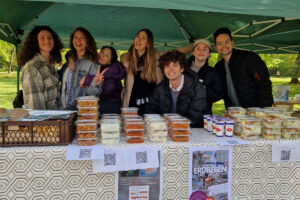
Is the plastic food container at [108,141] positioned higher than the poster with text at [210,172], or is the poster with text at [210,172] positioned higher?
the plastic food container at [108,141]

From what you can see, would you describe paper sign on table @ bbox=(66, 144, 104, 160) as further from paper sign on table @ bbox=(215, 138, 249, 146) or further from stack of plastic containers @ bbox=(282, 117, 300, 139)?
stack of plastic containers @ bbox=(282, 117, 300, 139)

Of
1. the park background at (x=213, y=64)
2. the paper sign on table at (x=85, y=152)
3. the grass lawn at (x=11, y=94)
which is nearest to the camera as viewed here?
the paper sign on table at (x=85, y=152)

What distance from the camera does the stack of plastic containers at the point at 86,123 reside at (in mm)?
1848

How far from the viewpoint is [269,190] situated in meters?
2.04

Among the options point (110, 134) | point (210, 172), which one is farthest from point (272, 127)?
point (110, 134)

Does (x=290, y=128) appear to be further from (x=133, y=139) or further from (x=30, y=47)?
(x=30, y=47)

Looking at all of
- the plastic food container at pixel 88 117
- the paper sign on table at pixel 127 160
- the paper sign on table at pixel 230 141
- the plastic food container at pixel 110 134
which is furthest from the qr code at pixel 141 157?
the paper sign on table at pixel 230 141

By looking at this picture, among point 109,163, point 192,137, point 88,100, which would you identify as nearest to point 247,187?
point 192,137

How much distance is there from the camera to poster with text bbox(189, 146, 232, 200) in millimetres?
1932

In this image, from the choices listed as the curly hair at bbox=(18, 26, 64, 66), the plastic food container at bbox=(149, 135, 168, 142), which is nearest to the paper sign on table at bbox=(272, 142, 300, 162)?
the plastic food container at bbox=(149, 135, 168, 142)

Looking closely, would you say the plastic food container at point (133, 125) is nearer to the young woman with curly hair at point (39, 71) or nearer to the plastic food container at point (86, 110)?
the plastic food container at point (86, 110)

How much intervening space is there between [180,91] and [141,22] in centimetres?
315

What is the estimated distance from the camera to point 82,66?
2.86 metres

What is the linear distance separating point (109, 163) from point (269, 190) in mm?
1344
